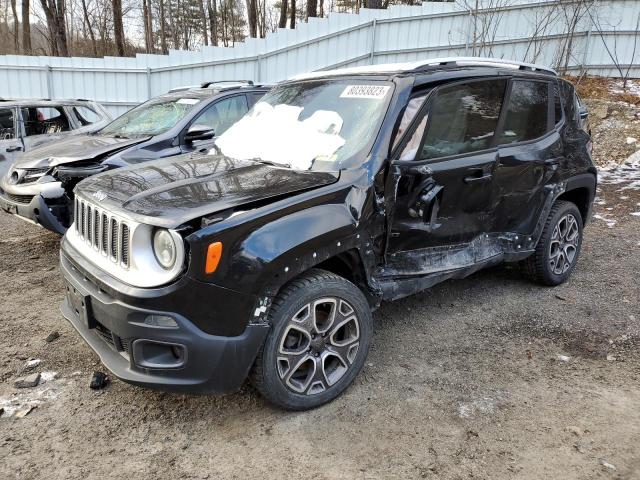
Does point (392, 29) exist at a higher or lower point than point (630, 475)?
higher

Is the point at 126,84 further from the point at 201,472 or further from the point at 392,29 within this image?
the point at 201,472

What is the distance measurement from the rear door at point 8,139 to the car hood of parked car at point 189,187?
550 cm

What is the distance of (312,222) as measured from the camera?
111 inches

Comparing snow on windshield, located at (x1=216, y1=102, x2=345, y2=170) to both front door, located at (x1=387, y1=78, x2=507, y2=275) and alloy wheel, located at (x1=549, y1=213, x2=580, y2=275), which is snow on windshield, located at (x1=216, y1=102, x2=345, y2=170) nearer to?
front door, located at (x1=387, y1=78, x2=507, y2=275)

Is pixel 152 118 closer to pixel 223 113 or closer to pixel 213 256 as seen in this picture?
pixel 223 113

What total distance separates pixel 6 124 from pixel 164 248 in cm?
708

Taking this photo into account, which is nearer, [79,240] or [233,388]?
[233,388]

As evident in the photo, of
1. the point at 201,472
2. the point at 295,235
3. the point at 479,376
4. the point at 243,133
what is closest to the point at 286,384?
the point at 201,472

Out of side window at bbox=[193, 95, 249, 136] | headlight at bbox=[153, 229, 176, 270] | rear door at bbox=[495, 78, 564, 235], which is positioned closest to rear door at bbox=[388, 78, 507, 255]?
rear door at bbox=[495, 78, 564, 235]

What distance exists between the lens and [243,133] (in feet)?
13.4

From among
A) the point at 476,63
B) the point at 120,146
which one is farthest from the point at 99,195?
the point at 120,146

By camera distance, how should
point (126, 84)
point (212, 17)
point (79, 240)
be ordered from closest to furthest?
point (79, 240) < point (126, 84) < point (212, 17)

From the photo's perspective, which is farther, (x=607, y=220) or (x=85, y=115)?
(x=85, y=115)

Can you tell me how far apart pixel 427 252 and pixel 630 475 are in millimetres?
1718
